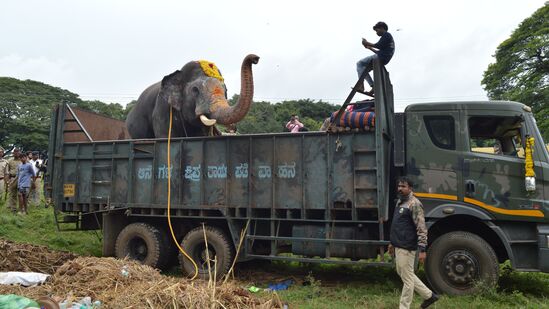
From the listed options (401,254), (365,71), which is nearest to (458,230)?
(401,254)

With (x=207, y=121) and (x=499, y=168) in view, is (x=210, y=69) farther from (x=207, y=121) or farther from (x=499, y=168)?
(x=499, y=168)

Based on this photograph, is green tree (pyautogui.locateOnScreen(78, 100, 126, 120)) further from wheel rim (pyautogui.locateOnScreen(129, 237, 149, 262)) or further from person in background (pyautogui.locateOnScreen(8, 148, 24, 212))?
wheel rim (pyautogui.locateOnScreen(129, 237, 149, 262))

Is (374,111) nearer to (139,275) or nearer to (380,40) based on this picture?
(380,40)

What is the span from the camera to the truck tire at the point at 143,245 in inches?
285

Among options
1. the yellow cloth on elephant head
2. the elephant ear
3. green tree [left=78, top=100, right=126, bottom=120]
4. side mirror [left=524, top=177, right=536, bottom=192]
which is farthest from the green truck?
green tree [left=78, top=100, right=126, bottom=120]

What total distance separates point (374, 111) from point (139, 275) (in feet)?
12.6

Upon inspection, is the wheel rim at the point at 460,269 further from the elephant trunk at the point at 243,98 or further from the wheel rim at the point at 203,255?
the elephant trunk at the point at 243,98

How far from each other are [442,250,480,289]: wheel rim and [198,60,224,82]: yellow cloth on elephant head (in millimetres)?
5653

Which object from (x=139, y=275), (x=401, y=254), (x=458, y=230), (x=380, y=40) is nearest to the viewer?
(x=401, y=254)

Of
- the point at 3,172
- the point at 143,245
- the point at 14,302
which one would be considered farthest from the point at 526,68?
the point at 14,302

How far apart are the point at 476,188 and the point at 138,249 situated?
5.58 m

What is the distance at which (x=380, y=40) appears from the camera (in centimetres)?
637

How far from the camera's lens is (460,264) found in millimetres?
5625

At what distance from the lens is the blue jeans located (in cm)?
614
